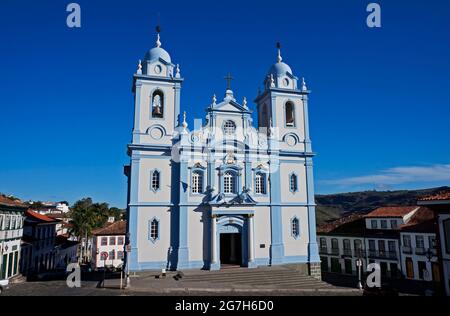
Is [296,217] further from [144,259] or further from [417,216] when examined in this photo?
[417,216]

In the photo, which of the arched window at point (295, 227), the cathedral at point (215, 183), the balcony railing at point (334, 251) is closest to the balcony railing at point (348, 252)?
the balcony railing at point (334, 251)

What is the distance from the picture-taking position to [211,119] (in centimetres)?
2680

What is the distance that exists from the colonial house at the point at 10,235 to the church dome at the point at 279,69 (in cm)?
2344

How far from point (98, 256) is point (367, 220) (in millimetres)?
35486

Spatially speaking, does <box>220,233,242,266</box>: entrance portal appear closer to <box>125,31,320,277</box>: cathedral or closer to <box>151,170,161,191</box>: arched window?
<box>125,31,320,277</box>: cathedral

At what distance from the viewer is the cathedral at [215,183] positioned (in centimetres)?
2427

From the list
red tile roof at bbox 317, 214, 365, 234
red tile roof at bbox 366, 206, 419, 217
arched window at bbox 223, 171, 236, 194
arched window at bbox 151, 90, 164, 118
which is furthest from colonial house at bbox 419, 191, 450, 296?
red tile roof at bbox 317, 214, 365, 234

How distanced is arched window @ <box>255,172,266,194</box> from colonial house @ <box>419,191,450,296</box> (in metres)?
11.6

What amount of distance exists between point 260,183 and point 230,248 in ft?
18.4

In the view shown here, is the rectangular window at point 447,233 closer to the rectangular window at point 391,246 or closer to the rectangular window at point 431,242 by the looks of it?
the rectangular window at point 431,242

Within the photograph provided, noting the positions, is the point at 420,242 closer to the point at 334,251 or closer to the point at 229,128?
the point at 334,251

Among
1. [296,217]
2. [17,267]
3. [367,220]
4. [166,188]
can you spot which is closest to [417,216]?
[367,220]

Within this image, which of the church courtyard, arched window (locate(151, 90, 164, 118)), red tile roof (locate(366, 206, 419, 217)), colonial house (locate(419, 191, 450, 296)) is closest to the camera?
colonial house (locate(419, 191, 450, 296))

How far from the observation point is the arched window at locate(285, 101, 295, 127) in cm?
2921
